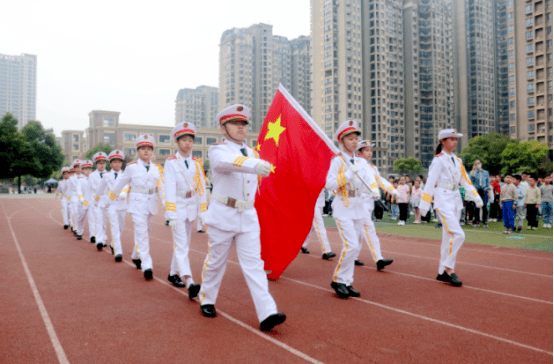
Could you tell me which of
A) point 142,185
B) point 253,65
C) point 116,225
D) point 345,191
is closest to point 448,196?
point 345,191

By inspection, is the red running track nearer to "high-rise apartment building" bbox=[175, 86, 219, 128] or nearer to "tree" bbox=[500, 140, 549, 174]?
"tree" bbox=[500, 140, 549, 174]

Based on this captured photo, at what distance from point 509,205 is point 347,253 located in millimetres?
9807

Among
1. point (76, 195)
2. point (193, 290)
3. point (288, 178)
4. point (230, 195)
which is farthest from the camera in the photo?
point (76, 195)

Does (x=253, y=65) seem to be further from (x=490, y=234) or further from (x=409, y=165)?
(x=490, y=234)

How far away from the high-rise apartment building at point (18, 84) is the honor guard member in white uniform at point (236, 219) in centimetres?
20607

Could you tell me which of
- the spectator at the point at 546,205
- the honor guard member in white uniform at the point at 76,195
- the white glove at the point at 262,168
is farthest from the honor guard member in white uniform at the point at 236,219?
the spectator at the point at 546,205

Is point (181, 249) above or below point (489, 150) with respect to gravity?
below

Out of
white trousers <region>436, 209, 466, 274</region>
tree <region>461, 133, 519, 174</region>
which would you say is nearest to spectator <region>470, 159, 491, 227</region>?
white trousers <region>436, 209, 466, 274</region>

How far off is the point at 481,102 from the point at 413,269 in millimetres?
121255

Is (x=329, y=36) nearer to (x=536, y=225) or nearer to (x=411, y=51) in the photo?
(x=411, y=51)

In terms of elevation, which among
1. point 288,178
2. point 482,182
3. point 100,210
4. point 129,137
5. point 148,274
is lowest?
point 148,274

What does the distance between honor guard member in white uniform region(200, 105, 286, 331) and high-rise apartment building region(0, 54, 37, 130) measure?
8113 inches

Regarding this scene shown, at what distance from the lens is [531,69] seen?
75.3m

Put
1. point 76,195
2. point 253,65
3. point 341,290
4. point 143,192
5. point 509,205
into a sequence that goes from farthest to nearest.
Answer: point 253,65 → point 76,195 → point 509,205 → point 143,192 → point 341,290
